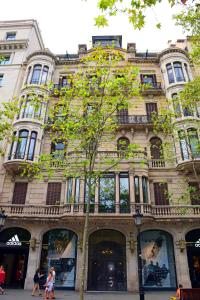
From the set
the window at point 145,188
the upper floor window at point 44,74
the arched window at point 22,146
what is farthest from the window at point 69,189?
the upper floor window at point 44,74

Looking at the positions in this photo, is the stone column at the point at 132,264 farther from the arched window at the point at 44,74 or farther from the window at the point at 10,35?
the window at the point at 10,35

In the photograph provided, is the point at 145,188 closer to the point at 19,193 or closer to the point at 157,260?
the point at 157,260

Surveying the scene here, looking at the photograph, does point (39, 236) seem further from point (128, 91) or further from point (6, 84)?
point (6, 84)

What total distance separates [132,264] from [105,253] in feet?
7.28

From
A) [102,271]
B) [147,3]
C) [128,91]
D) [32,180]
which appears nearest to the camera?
[147,3]

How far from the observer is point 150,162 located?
68.2 feet

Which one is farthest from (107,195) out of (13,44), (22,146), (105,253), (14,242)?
(13,44)

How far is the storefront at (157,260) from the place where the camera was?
56.3ft

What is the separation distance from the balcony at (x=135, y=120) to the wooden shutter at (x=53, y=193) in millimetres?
8049

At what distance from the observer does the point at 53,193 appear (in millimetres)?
20156

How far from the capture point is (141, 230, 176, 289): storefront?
17.2m

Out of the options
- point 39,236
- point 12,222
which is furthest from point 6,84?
point 39,236

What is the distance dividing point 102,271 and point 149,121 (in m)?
13.2

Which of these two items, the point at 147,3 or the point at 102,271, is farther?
the point at 102,271
